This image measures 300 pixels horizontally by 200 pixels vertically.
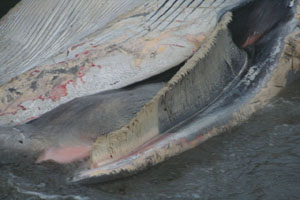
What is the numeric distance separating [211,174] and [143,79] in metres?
0.70

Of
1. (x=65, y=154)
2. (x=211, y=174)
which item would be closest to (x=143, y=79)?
(x=65, y=154)

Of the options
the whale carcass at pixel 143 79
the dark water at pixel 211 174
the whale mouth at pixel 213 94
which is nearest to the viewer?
the dark water at pixel 211 174

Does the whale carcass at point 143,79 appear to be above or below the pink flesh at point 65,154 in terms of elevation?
above

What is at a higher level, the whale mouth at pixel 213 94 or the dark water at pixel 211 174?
the whale mouth at pixel 213 94

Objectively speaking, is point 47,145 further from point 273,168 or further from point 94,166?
point 273,168

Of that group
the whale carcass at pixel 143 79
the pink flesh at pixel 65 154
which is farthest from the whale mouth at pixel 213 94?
the pink flesh at pixel 65 154

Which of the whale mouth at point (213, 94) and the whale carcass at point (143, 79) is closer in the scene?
the whale mouth at point (213, 94)

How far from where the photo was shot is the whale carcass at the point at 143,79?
2051 millimetres

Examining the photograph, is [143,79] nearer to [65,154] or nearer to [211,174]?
[65,154]

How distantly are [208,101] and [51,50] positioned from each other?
1.06 meters

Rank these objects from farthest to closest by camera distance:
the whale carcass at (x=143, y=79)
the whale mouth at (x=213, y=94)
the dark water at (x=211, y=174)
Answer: the whale carcass at (x=143, y=79) → the whale mouth at (x=213, y=94) → the dark water at (x=211, y=174)

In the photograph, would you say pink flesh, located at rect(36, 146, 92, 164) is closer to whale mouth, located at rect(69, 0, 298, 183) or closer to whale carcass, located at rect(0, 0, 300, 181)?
whale carcass, located at rect(0, 0, 300, 181)

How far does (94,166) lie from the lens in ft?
6.32

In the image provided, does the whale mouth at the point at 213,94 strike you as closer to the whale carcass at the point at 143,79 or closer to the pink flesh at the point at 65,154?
the whale carcass at the point at 143,79
